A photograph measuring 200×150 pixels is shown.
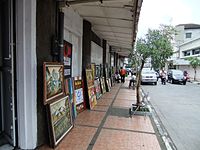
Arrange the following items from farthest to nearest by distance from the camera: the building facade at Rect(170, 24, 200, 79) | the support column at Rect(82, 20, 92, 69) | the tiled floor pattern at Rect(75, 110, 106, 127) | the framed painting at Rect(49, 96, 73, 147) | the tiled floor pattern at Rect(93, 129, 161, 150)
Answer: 1. the building facade at Rect(170, 24, 200, 79)
2. the support column at Rect(82, 20, 92, 69)
3. the tiled floor pattern at Rect(75, 110, 106, 127)
4. the tiled floor pattern at Rect(93, 129, 161, 150)
5. the framed painting at Rect(49, 96, 73, 147)

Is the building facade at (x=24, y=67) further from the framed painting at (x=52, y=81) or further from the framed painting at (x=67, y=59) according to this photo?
the framed painting at (x=67, y=59)

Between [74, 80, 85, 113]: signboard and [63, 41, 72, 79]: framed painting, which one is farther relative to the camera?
[74, 80, 85, 113]: signboard

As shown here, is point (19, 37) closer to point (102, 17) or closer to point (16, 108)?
point (16, 108)

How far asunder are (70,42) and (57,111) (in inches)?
111

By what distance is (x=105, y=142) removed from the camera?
Answer: 446 cm

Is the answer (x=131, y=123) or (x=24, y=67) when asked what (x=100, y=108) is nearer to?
(x=131, y=123)

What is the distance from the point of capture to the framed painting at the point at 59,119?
4109mm

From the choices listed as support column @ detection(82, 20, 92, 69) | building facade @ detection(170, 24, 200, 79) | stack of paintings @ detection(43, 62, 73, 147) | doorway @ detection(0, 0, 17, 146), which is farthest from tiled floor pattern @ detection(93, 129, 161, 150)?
building facade @ detection(170, 24, 200, 79)

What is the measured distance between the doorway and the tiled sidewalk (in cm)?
75

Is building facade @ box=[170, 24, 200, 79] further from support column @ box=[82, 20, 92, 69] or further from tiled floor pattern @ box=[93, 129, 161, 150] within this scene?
tiled floor pattern @ box=[93, 129, 161, 150]

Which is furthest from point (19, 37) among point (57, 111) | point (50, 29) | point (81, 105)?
point (81, 105)

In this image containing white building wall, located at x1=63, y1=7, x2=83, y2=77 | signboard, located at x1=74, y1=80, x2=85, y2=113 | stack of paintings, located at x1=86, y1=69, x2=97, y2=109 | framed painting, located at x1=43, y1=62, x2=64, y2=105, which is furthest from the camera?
stack of paintings, located at x1=86, y1=69, x2=97, y2=109

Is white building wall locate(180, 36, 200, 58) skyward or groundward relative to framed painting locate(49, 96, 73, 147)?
skyward

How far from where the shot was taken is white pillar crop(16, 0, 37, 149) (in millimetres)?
3686
